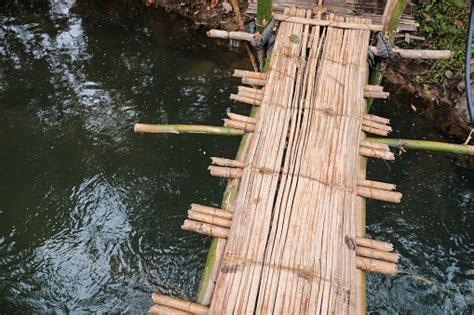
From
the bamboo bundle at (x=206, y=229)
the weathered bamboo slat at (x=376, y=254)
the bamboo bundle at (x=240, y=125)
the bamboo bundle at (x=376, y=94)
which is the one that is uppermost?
the bamboo bundle at (x=376, y=94)

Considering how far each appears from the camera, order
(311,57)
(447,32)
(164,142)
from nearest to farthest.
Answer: (311,57), (164,142), (447,32)

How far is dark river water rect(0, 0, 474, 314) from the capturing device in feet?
17.2

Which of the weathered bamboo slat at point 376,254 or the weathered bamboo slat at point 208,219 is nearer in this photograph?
the weathered bamboo slat at point 376,254

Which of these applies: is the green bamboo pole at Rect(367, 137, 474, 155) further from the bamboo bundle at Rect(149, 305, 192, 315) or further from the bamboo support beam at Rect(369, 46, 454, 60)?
the bamboo bundle at Rect(149, 305, 192, 315)

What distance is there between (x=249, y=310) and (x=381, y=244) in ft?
3.16

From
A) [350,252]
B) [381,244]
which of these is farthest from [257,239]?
[381,244]

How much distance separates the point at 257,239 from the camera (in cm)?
285

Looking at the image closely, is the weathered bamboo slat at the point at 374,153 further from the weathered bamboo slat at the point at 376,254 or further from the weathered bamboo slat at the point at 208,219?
the weathered bamboo slat at the point at 208,219

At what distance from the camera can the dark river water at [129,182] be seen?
17.2 feet

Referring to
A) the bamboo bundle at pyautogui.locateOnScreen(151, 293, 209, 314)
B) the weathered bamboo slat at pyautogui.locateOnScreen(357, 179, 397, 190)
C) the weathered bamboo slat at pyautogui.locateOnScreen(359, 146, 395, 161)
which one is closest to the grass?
the weathered bamboo slat at pyautogui.locateOnScreen(359, 146, 395, 161)

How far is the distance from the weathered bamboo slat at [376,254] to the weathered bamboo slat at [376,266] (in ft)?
0.13

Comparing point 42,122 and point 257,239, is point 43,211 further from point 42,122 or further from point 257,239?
point 257,239

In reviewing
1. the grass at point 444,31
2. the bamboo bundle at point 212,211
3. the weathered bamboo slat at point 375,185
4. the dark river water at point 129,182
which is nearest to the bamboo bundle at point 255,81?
the weathered bamboo slat at point 375,185

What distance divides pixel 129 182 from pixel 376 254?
4109mm
